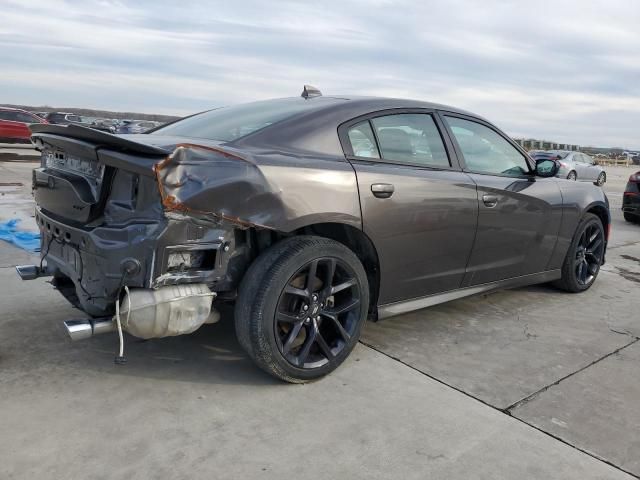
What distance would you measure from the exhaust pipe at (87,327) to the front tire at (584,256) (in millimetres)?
3792

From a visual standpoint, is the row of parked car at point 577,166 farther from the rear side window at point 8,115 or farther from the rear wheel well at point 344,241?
the rear wheel well at point 344,241

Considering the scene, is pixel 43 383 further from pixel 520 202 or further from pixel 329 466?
pixel 520 202

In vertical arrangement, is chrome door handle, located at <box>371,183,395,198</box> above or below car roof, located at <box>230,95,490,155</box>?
below

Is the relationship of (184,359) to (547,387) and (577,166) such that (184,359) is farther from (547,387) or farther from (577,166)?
(577,166)

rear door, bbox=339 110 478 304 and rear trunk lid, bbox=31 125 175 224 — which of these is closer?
rear trunk lid, bbox=31 125 175 224

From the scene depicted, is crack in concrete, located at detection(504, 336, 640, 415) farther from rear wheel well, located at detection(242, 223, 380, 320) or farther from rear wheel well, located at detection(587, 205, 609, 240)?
rear wheel well, located at detection(587, 205, 609, 240)

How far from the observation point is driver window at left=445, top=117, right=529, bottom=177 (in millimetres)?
3820

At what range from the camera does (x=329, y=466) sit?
7.45ft

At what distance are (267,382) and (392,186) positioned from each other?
1.30 m

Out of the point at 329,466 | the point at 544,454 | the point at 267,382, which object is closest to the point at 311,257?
the point at 267,382

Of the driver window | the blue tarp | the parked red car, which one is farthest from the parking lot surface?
the parked red car

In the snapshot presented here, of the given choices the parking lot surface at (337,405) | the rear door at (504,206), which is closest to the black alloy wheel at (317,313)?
the parking lot surface at (337,405)

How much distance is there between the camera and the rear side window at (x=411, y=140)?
11.0 feet

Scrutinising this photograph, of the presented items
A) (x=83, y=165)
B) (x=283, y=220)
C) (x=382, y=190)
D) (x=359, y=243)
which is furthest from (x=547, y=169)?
(x=83, y=165)
